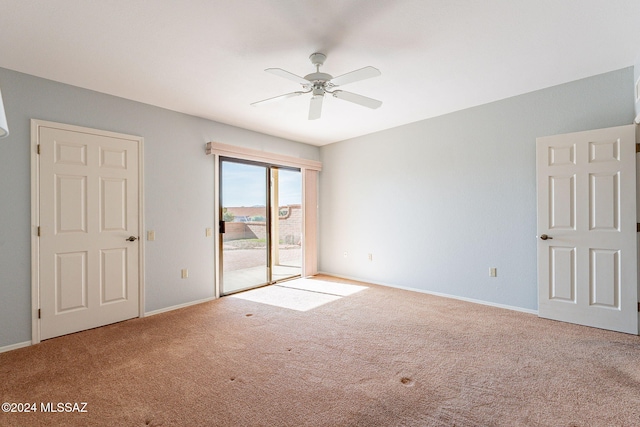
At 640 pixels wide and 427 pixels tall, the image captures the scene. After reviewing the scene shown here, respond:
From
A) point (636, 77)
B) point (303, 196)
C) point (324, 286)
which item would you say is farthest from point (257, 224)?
point (636, 77)

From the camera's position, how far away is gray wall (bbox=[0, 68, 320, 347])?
9.08ft

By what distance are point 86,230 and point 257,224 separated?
229cm

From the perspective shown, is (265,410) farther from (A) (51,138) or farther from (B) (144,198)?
(A) (51,138)

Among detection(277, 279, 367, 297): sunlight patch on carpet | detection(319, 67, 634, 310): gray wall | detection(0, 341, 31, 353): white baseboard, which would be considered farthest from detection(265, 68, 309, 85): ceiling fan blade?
detection(0, 341, 31, 353): white baseboard

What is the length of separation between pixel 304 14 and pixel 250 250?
3.63 m

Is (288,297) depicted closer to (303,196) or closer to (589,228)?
(303,196)

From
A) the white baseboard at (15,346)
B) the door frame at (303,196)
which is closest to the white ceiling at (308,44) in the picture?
the door frame at (303,196)

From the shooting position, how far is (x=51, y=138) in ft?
9.78

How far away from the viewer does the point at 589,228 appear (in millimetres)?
3107

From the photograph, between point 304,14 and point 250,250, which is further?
point 250,250

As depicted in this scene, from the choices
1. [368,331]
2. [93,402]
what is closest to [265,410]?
[93,402]

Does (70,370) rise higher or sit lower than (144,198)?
lower

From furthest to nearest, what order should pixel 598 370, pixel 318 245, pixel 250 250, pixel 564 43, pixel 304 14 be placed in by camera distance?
pixel 318 245
pixel 250 250
pixel 564 43
pixel 598 370
pixel 304 14

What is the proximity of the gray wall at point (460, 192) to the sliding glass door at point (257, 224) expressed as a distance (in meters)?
0.87
